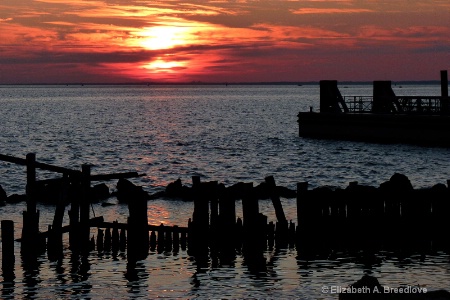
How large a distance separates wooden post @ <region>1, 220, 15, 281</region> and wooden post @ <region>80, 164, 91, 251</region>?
2213mm

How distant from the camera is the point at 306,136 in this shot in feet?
254

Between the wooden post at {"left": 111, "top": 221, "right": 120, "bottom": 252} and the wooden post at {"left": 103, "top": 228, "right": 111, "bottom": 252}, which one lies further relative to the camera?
the wooden post at {"left": 103, "top": 228, "right": 111, "bottom": 252}

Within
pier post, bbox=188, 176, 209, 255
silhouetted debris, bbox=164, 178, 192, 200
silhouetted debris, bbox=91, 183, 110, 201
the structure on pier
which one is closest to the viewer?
pier post, bbox=188, 176, 209, 255

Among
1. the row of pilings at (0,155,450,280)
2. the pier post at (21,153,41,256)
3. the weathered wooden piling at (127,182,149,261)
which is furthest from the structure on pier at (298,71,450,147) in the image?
the pier post at (21,153,41,256)

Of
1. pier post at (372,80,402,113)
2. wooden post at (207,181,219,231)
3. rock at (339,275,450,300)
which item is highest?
pier post at (372,80,402,113)

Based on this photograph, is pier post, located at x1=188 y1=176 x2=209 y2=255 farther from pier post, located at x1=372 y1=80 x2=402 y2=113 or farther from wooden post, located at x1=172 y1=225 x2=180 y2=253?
pier post, located at x1=372 y1=80 x2=402 y2=113

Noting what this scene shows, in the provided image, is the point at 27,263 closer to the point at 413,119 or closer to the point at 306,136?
the point at 413,119

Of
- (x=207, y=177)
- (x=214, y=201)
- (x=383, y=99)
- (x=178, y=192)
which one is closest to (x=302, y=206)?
(x=214, y=201)

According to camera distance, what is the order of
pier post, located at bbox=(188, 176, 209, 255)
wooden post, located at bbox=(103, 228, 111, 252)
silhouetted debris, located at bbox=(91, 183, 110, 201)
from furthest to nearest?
1. silhouetted debris, located at bbox=(91, 183, 110, 201)
2. wooden post, located at bbox=(103, 228, 111, 252)
3. pier post, located at bbox=(188, 176, 209, 255)

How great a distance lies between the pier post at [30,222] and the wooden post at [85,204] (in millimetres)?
1158

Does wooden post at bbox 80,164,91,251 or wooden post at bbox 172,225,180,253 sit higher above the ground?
wooden post at bbox 80,164,91,251

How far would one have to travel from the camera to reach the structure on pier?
6141 centimetres

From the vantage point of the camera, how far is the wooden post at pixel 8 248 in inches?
742

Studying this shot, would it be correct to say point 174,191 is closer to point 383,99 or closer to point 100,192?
point 100,192
